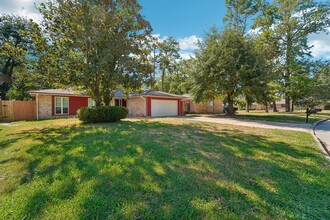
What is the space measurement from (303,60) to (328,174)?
88.0ft

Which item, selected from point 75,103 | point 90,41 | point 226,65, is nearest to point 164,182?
point 90,41

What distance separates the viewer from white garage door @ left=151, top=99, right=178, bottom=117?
61.0 ft

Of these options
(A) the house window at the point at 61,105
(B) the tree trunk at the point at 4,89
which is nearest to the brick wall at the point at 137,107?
Answer: (A) the house window at the point at 61,105

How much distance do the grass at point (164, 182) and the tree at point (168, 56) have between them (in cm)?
2835

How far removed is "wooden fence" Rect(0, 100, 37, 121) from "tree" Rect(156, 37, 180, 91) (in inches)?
819

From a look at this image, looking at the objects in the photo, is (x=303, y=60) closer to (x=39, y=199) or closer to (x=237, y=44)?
(x=237, y=44)

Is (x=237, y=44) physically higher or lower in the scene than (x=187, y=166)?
higher

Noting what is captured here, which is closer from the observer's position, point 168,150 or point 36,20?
point 168,150

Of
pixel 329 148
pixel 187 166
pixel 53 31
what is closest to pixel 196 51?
pixel 53 31

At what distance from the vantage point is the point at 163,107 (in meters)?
19.5

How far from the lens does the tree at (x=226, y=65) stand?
47.9 ft

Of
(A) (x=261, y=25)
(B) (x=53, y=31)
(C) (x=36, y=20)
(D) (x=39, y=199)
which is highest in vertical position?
(A) (x=261, y=25)

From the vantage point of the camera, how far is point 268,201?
8.48ft

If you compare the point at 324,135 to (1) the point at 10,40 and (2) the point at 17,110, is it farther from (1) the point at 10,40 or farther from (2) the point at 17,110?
(1) the point at 10,40
